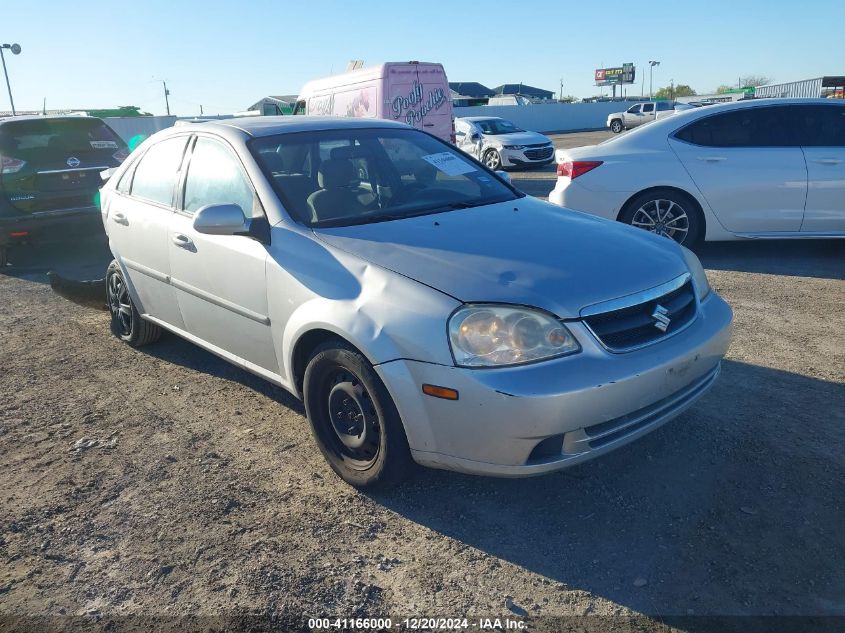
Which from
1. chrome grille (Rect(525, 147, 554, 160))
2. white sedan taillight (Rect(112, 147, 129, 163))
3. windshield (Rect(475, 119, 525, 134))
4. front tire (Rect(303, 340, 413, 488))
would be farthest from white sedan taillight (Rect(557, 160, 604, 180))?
windshield (Rect(475, 119, 525, 134))

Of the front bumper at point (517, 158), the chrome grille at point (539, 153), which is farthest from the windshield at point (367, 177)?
the chrome grille at point (539, 153)

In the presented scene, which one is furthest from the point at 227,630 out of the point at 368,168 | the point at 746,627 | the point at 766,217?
the point at 766,217

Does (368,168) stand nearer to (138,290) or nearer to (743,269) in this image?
(138,290)

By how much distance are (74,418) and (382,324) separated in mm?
2362

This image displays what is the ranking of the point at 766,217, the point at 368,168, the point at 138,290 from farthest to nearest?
the point at 766,217, the point at 138,290, the point at 368,168

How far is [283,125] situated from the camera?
4.09m

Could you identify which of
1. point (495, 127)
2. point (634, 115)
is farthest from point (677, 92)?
point (495, 127)

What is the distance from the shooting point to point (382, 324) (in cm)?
280

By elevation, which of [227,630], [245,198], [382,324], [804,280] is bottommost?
[227,630]

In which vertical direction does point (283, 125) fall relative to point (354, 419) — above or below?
above

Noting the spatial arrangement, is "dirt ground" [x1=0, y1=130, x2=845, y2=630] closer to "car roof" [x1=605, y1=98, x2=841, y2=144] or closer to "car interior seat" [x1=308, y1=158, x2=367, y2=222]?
"car interior seat" [x1=308, y1=158, x2=367, y2=222]

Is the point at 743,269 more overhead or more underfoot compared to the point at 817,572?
more overhead

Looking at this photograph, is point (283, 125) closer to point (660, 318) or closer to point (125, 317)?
point (125, 317)

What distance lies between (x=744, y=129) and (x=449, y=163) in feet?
12.8
